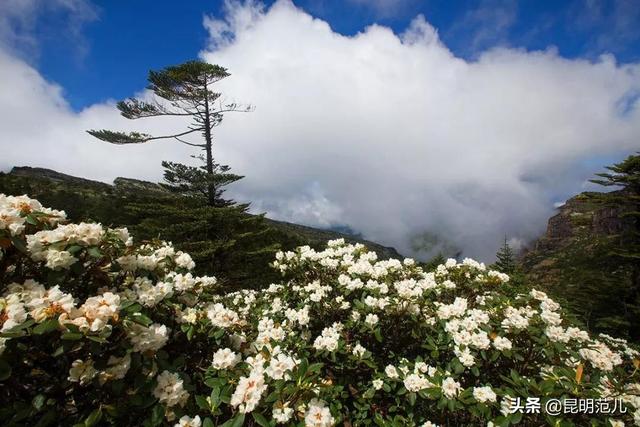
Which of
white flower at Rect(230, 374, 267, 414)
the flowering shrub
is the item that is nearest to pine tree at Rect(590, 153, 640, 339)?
the flowering shrub

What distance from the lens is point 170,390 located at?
1.96 metres

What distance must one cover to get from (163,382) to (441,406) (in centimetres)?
197

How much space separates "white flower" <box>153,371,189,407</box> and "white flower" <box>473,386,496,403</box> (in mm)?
2075

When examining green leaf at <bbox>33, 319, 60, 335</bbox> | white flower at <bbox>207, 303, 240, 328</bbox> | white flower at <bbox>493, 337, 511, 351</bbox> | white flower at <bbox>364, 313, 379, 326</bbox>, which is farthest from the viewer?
white flower at <bbox>364, 313, 379, 326</bbox>

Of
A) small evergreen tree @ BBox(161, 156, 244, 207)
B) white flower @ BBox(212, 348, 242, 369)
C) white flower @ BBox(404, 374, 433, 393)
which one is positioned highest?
small evergreen tree @ BBox(161, 156, 244, 207)

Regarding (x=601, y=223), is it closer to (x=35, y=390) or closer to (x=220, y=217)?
(x=220, y=217)

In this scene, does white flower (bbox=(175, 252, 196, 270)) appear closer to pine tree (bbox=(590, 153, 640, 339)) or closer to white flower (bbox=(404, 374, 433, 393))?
white flower (bbox=(404, 374, 433, 393))

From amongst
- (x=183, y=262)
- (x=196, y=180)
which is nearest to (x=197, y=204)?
(x=196, y=180)

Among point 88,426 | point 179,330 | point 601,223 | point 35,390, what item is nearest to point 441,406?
point 179,330

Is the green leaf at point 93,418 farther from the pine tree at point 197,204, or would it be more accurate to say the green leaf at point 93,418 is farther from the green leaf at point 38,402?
Result: the pine tree at point 197,204

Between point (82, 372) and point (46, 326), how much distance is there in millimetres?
355

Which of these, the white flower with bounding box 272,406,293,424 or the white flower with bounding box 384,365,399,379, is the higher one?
the white flower with bounding box 384,365,399,379

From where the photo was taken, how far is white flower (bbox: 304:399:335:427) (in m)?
1.84

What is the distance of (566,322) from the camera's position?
3291mm
